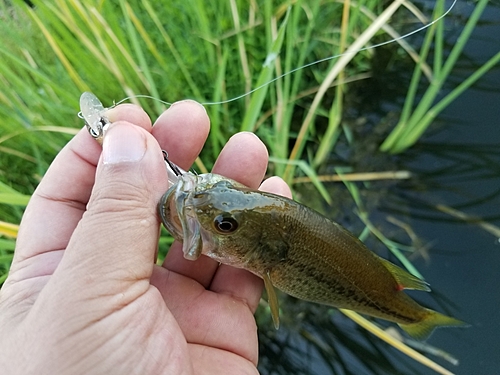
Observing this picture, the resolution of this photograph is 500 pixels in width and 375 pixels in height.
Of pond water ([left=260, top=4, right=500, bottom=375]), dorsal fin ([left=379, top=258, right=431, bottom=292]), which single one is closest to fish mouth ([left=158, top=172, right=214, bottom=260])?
dorsal fin ([left=379, top=258, right=431, bottom=292])

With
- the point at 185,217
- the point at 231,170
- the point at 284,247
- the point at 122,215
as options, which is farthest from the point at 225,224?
the point at 231,170

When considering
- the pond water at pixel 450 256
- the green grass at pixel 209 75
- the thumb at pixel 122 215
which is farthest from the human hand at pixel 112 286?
the pond water at pixel 450 256

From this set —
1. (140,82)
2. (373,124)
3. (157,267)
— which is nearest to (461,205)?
(373,124)

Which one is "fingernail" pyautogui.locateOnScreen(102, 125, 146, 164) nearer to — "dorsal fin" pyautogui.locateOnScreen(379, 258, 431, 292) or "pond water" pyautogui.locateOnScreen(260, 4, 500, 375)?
"dorsal fin" pyautogui.locateOnScreen(379, 258, 431, 292)

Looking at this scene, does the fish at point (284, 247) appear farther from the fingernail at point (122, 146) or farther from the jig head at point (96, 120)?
the fingernail at point (122, 146)

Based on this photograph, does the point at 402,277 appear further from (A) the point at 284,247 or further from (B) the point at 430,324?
(A) the point at 284,247

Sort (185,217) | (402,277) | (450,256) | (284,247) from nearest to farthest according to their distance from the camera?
(185,217) < (284,247) < (402,277) < (450,256)
